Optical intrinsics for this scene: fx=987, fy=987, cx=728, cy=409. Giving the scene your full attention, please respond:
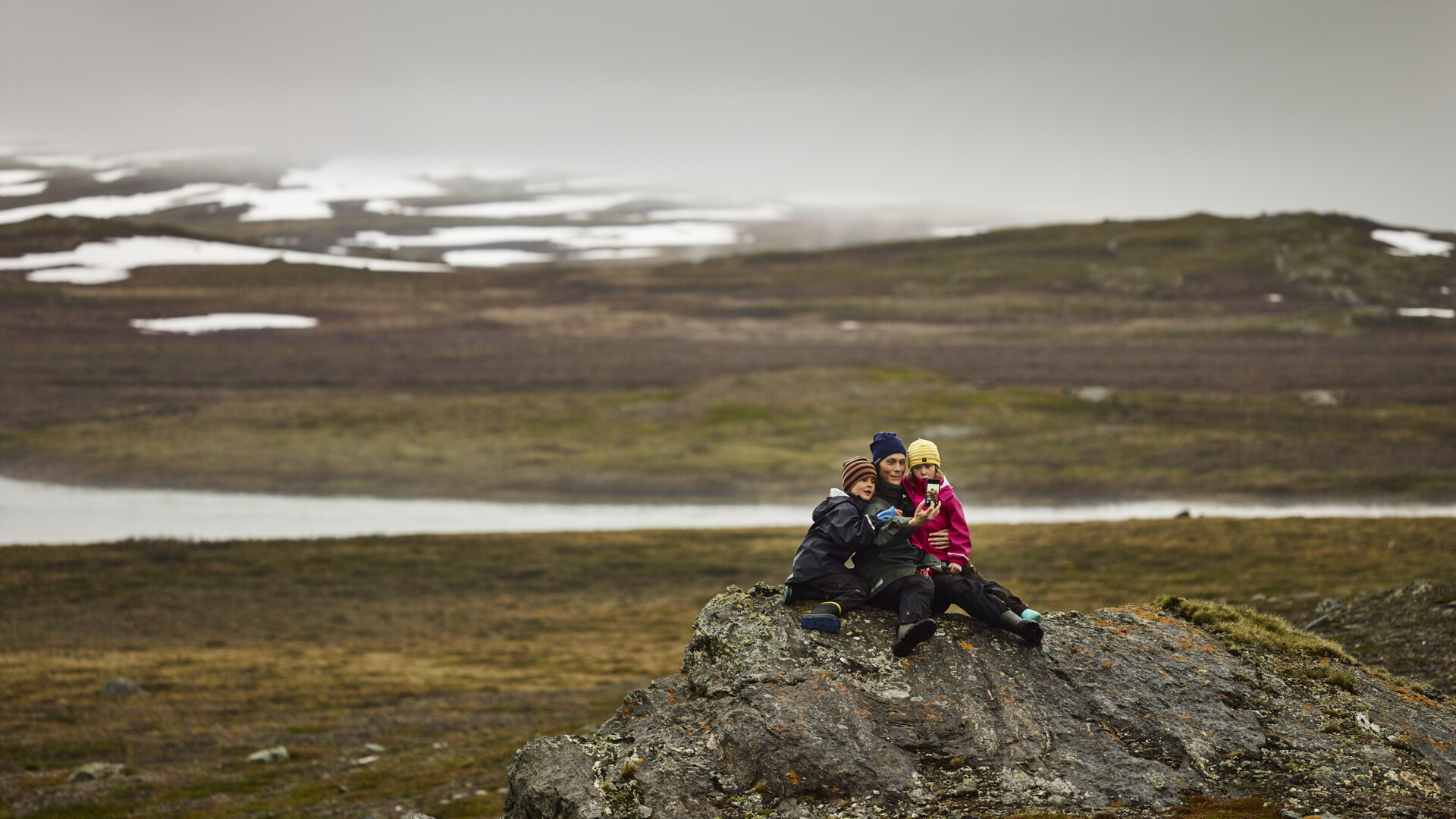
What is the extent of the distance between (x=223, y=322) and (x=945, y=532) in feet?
484

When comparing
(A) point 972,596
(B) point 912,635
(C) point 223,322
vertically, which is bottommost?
(B) point 912,635

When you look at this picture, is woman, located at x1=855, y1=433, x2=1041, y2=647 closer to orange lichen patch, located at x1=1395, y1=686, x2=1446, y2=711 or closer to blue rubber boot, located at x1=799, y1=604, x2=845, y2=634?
blue rubber boot, located at x1=799, y1=604, x2=845, y2=634

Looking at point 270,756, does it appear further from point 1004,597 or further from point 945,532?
point 1004,597

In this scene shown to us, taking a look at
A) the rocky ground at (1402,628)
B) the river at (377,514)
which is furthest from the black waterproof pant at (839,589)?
the river at (377,514)

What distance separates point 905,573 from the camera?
11711mm

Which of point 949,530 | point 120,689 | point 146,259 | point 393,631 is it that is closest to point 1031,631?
point 949,530

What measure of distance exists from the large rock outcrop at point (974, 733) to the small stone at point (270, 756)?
22948mm

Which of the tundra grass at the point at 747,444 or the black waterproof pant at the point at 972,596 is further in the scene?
the tundra grass at the point at 747,444

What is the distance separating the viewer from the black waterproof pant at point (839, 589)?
11898mm

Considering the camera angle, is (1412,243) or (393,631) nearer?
(393,631)

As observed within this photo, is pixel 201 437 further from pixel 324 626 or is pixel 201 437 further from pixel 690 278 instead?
pixel 690 278

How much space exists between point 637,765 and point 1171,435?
89831 mm

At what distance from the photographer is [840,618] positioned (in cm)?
1190

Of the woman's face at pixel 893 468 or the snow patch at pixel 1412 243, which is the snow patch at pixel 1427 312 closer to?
the snow patch at pixel 1412 243
